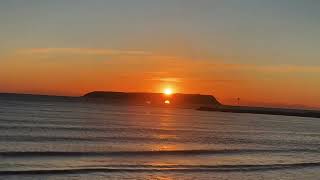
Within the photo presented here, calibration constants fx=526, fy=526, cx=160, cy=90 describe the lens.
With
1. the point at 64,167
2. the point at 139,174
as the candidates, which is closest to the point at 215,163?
the point at 139,174

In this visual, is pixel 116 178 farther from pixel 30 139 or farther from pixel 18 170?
pixel 30 139

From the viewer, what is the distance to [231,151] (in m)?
32.9

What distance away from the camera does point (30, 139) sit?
1323 inches

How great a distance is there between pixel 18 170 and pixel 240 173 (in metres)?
9.36

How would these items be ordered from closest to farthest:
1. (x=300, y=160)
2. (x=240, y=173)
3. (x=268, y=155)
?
1. (x=240, y=173)
2. (x=300, y=160)
3. (x=268, y=155)

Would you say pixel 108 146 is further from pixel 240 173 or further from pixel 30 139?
pixel 240 173

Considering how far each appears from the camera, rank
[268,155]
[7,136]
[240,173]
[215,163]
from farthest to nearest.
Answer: [7,136]
[268,155]
[215,163]
[240,173]

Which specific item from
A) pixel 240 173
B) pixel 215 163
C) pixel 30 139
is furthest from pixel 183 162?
pixel 30 139

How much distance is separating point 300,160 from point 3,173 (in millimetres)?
16988

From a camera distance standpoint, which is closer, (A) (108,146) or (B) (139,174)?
(B) (139,174)

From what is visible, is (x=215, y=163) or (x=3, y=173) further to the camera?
(x=215, y=163)

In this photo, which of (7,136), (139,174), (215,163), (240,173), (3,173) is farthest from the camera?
(7,136)

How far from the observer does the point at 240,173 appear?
22906 mm

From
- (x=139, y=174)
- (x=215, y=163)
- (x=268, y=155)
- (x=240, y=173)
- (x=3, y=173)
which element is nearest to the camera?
(x=3, y=173)
